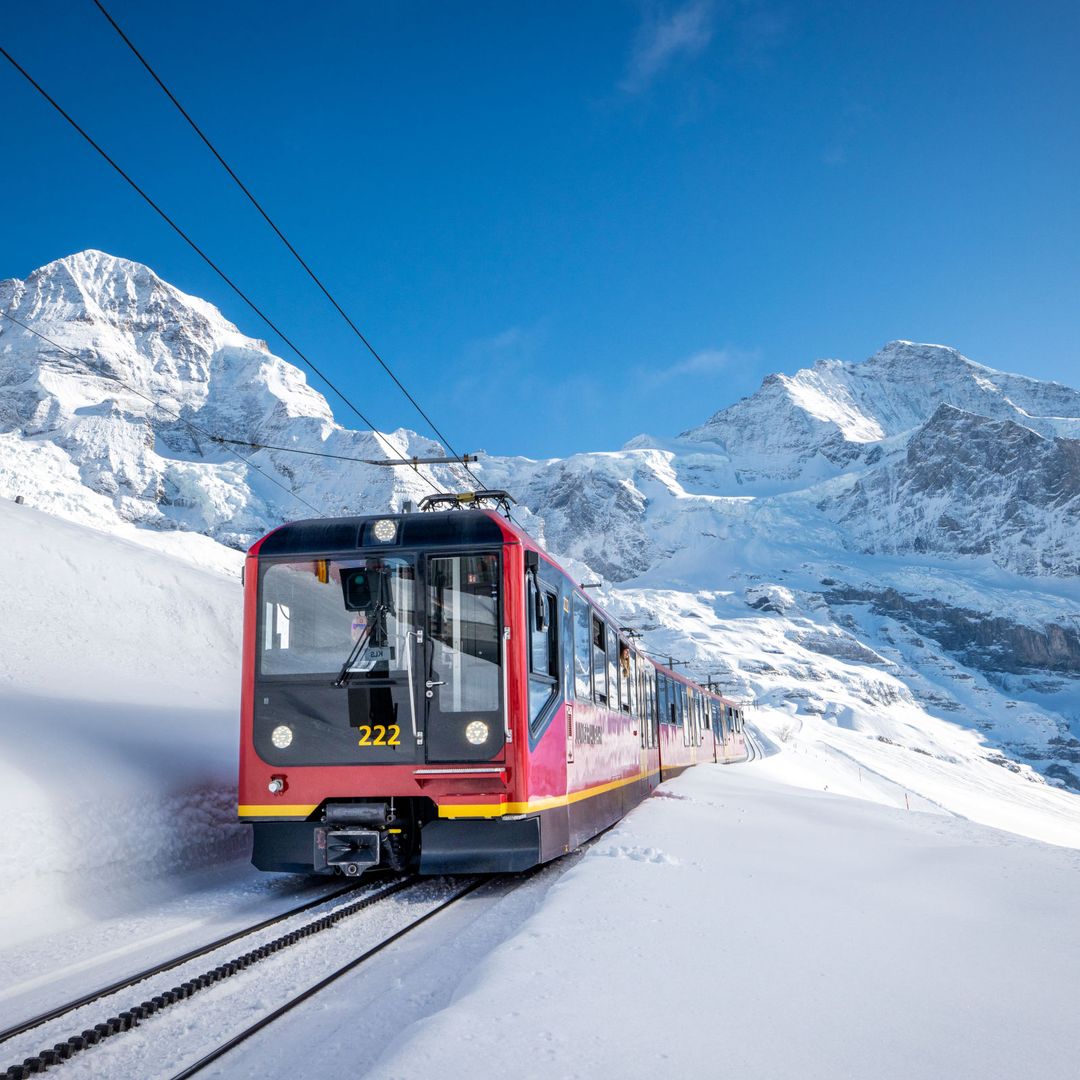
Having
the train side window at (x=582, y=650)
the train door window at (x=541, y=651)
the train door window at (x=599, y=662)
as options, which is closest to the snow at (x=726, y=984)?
the train door window at (x=541, y=651)

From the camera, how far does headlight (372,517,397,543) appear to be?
8125mm

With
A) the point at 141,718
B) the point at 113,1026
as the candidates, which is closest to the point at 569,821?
the point at 113,1026

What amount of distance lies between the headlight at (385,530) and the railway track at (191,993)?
310 cm

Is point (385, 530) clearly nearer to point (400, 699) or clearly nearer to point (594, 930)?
point (400, 699)

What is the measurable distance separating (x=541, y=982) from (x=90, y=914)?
4938 millimetres

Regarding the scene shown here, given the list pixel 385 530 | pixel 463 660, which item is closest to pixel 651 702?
pixel 463 660

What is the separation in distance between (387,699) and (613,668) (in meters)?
5.13

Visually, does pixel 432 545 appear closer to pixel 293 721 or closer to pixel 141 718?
pixel 293 721

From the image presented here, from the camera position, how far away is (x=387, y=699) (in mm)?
7680

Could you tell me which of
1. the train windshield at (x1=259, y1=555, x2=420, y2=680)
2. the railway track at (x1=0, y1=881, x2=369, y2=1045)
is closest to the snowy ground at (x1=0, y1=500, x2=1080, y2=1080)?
the railway track at (x1=0, y1=881, x2=369, y2=1045)

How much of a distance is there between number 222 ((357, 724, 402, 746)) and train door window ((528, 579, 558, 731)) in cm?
117

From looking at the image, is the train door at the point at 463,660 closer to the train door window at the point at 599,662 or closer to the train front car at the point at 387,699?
the train front car at the point at 387,699

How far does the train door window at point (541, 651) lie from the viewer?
26.3ft

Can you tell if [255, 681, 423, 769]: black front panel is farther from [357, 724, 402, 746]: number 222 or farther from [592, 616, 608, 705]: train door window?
[592, 616, 608, 705]: train door window
